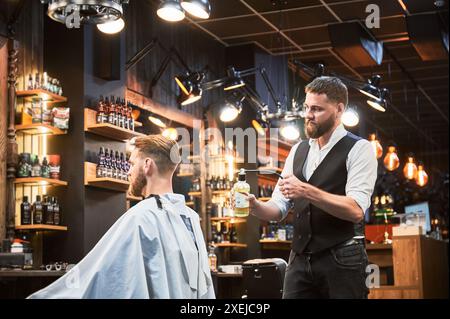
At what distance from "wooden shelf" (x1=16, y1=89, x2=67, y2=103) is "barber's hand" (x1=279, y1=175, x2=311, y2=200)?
3.88 meters

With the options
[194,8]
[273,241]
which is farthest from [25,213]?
[273,241]

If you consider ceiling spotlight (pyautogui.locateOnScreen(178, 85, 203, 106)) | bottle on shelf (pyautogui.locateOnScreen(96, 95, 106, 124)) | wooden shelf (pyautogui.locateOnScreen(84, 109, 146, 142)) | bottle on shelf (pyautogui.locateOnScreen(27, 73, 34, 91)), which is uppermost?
ceiling spotlight (pyautogui.locateOnScreen(178, 85, 203, 106))

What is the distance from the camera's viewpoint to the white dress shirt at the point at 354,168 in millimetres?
3115

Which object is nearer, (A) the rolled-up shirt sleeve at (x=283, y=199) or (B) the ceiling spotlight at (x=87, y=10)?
(A) the rolled-up shirt sleeve at (x=283, y=199)

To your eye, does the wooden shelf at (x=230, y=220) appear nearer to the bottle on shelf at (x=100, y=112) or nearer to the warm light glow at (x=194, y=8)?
the bottle on shelf at (x=100, y=112)

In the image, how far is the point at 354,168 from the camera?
10.4 feet

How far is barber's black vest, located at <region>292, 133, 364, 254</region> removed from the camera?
10.2 feet

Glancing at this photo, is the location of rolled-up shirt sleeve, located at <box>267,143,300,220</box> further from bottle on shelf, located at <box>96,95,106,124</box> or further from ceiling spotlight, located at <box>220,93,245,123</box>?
ceiling spotlight, located at <box>220,93,245,123</box>

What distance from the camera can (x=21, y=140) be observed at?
6570 millimetres

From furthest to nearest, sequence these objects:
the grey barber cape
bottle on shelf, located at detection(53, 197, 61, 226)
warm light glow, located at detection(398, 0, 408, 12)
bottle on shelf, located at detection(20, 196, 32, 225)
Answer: warm light glow, located at detection(398, 0, 408, 12) < bottle on shelf, located at detection(53, 197, 61, 226) < bottle on shelf, located at detection(20, 196, 32, 225) < the grey barber cape

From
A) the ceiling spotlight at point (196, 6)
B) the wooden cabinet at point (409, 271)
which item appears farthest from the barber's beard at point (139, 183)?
the wooden cabinet at point (409, 271)

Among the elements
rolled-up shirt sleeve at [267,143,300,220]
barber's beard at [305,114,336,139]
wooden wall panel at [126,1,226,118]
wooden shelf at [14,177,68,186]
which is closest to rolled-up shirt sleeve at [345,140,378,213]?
barber's beard at [305,114,336,139]

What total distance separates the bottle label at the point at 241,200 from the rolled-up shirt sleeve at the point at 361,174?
433 millimetres
